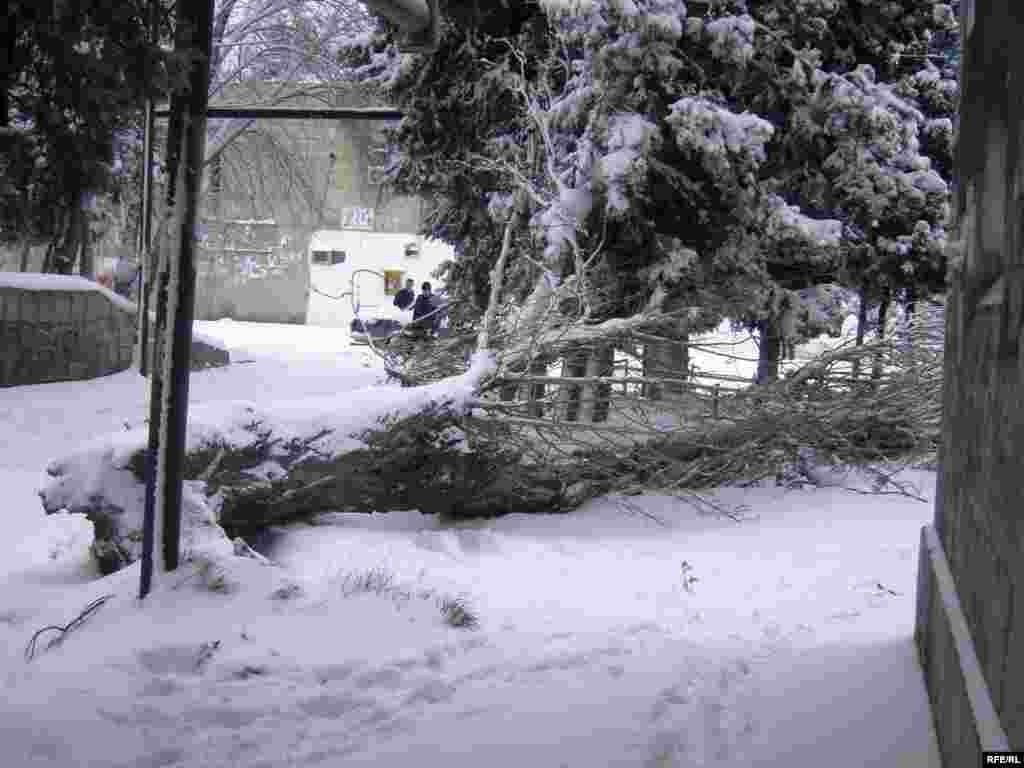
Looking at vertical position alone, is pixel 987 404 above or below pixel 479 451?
above

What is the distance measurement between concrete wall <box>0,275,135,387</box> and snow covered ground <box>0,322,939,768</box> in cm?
644

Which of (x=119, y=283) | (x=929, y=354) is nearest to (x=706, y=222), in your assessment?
(x=929, y=354)

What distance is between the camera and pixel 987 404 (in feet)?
10.9

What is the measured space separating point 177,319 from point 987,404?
3.52 meters

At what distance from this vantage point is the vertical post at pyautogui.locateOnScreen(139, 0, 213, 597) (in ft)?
17.3

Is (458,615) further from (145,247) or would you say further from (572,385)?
(145,247)

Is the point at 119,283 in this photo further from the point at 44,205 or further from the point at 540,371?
the point at 44,205

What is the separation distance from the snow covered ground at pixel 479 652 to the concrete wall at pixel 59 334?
644 cm

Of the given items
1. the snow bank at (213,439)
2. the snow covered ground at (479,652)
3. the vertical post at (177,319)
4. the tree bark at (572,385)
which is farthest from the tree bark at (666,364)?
the vertical post at (177,319)

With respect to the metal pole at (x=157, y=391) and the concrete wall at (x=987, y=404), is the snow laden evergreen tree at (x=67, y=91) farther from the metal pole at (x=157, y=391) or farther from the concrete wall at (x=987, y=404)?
the concrete wall at (x=987, y=404)

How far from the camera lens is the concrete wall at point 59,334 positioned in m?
14.3

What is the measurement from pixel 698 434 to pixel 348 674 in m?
4.55

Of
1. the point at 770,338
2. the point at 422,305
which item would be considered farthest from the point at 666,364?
the point at 422,305

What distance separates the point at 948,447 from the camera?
4.82 meters
